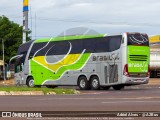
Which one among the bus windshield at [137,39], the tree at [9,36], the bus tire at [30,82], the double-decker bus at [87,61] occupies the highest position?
the tree at [9,36]

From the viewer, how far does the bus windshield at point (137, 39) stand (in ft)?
99.1

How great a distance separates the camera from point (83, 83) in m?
32.6

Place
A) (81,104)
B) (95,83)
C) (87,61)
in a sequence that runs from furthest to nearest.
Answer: (87,61) < (95,83) < (81,104)

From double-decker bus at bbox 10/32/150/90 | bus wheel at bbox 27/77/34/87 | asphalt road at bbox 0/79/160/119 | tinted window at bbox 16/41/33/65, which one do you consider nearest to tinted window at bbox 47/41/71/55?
double-decker bus at bbox 10/32/150/90

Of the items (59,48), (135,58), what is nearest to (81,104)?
(135,58)

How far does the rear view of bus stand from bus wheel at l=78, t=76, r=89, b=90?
294 centimetres

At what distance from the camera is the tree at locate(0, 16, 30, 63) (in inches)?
2985

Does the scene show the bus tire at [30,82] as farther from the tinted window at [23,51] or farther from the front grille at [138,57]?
the front grille at [138,57]

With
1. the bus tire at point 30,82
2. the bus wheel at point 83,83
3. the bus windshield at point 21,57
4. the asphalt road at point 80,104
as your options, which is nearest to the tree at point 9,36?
the bus windshield at point 21,57

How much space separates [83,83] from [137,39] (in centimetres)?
490

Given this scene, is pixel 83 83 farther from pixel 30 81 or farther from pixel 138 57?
pixel 30 81

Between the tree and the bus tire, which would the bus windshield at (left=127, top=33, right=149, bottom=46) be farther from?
the tree

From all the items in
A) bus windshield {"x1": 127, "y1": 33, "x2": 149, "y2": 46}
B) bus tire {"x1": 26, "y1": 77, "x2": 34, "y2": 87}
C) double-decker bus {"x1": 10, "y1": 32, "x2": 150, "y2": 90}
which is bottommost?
bus tire {"x1": 26, "y1": 77, "x2": 34, "y2": 87}

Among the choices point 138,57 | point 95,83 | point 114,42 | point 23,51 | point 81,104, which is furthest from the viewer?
point 23,51
